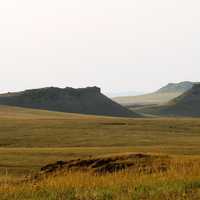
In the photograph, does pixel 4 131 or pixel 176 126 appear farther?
pixel 176 126

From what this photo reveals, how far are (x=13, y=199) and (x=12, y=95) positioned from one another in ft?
611

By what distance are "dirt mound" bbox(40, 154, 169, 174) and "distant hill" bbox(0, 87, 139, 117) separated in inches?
5660

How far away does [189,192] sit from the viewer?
1495 cm

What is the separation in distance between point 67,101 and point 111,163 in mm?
158186

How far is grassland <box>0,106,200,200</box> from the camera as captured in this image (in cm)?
1525

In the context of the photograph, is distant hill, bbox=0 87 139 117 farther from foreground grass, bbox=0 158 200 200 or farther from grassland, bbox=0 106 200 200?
foreground grass, bbox=0 158 200 200

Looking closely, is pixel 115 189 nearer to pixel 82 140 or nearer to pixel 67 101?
pixel 82 140

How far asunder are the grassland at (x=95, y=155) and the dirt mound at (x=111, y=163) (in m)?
1.06

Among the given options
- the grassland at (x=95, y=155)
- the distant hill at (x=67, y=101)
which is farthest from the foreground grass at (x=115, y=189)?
the distant hill at (x=67, y=101)

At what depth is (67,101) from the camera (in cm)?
18600

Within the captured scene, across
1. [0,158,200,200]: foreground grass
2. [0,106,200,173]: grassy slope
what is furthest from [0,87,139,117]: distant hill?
[0,158,200,200]: foreground grass

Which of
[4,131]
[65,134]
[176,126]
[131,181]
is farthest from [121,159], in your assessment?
[176,126]

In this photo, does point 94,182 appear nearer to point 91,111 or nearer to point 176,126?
point 176,126

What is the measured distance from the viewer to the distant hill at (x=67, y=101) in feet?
585
